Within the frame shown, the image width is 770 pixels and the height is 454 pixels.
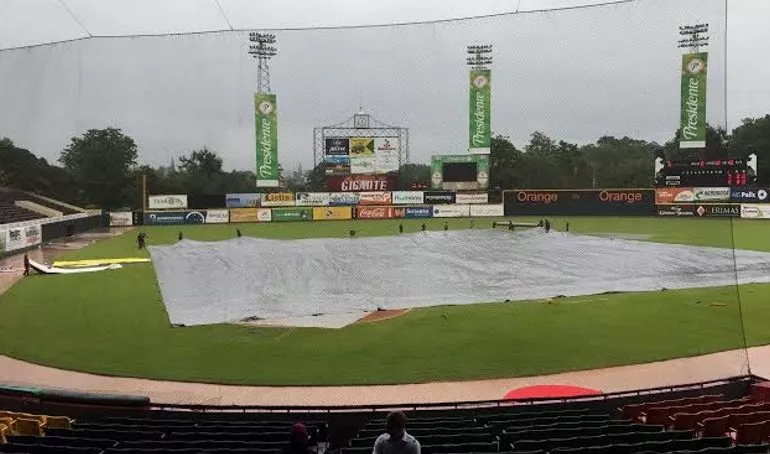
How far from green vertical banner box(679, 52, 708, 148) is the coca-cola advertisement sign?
27.3 ft

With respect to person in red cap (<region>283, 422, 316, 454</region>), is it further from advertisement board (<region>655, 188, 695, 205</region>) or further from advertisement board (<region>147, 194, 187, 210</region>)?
advertisement board (<region>655, 188, 695, 205</region>)

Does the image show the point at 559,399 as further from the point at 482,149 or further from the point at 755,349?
the point at 755,349

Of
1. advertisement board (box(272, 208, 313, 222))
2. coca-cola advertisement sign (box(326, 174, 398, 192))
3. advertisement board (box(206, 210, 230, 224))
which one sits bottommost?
advertisement board (box(272, 208, 313, 222))

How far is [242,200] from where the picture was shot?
17.3 m

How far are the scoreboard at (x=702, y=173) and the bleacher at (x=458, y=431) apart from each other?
789cm

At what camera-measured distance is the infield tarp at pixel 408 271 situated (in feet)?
49.1

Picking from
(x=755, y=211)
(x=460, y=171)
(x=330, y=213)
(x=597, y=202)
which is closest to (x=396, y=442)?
(x=460, y=171)

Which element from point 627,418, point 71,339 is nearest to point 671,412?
point 627,418

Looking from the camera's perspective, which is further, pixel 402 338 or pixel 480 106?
pixel 402 338

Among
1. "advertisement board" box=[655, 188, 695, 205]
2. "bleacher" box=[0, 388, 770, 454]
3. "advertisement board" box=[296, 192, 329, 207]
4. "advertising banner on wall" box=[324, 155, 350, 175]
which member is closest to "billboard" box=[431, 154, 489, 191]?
"advertising banner on wall" box=[324, 155, 350, 175]

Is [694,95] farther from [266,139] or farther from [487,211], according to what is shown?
[487,211]

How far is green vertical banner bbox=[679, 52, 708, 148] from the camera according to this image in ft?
40.1

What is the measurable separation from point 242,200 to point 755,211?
1702 inches

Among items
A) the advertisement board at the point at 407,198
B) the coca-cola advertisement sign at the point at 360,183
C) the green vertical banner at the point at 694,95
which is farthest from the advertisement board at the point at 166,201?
the green vertical banner at the point at 694,95
